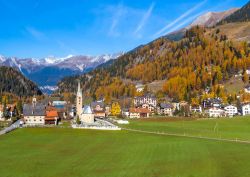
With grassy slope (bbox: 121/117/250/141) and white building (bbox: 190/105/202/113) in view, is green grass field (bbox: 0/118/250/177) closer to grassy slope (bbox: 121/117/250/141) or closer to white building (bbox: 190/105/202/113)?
grassy slope (bbox: 121/117/250/141)

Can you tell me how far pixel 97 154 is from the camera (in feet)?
205

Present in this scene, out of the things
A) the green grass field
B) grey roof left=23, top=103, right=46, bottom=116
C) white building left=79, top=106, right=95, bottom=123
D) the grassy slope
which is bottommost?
the green grass field

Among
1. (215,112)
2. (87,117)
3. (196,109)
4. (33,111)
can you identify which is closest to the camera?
(87,117)

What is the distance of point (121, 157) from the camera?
59312 millimetres

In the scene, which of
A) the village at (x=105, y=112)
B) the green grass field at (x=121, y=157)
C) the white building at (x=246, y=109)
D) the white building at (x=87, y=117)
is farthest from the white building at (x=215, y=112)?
the green grass field at (x=121, y=157)

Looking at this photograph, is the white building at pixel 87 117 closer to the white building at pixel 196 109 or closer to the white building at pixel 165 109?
the white building at pixel 165 109

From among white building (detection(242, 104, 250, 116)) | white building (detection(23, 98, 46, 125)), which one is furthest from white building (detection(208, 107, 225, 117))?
white building (detection(23, 98, 46, 125))

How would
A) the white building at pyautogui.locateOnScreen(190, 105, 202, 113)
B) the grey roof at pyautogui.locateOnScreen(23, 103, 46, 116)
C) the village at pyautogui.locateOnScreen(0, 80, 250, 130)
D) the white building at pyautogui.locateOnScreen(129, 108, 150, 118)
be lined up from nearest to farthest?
the grey roof at pyautogui.locateOnScreen(23, 103, 46, 116) < the village at pyautogui.locateOnScreen(0, 80, 250, 130) < the white building at pyautogui.locateOnScreen(129, 108, 150, 118) < the white building at pyautogui.locateOnScreen(190, 105, 202, 113)

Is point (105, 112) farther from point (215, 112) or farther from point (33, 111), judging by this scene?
point (33, 111)

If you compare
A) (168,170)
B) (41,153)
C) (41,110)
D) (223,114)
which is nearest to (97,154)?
(41,153)

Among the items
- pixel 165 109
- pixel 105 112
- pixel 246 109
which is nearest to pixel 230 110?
pixel 246 109

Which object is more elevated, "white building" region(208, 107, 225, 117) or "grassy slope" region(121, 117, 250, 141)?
"white building" region(208, 107, 225, 117)

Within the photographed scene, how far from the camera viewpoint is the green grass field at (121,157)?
48.8 m

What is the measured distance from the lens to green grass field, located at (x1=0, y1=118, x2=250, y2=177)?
48.8 metres
